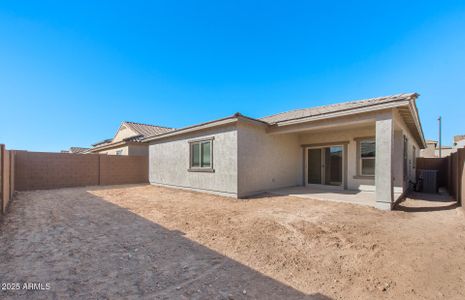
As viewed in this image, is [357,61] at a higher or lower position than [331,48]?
lower

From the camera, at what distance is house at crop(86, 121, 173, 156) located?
596 inches

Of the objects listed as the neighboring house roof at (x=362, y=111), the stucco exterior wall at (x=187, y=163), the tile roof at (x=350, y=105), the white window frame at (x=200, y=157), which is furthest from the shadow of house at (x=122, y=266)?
the tile roof at (x=350, y=105)

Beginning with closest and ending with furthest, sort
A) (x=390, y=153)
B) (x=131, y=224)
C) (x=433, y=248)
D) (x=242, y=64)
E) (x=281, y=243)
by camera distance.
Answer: (x=433, y=248) → (x=281, y=243) → (x=131, y=224) → (x=390, y=153) → (x=242, y=64)

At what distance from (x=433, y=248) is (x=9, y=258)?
6.69 m

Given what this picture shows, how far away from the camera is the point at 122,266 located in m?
2.90

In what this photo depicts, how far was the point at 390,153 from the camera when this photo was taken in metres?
5.94

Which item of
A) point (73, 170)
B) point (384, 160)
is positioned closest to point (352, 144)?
point (384, 160)

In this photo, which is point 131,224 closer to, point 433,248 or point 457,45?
point 433,248

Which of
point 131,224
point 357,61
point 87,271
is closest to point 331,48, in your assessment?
point 357,61

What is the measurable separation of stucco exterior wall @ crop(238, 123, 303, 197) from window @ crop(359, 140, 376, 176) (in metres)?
2.87

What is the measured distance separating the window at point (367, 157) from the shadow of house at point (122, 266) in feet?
27.4

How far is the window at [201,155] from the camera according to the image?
368 inches

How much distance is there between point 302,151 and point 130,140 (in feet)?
39.2

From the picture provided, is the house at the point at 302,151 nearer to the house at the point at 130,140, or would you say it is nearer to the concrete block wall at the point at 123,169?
the concrete block wall at the point at 123,169
